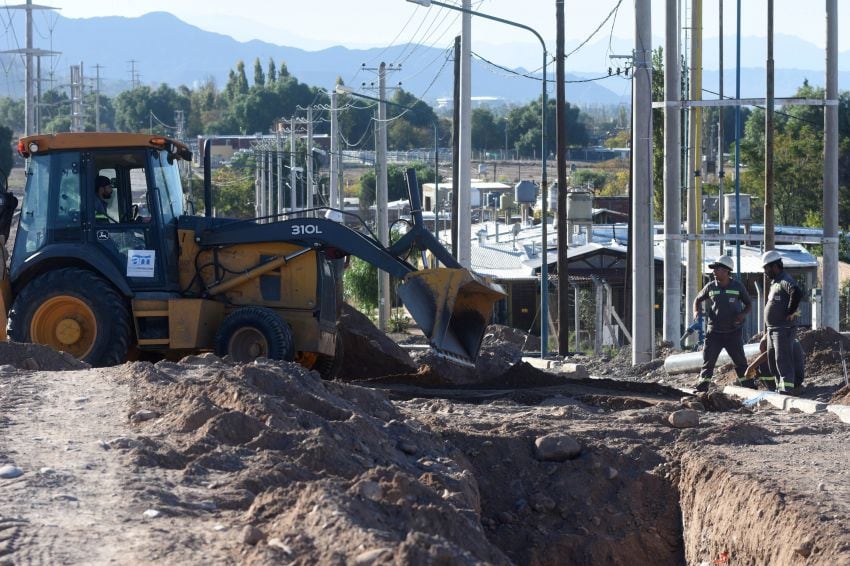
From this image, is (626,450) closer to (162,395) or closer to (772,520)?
(772,520)

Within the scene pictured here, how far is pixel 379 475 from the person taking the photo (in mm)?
8273

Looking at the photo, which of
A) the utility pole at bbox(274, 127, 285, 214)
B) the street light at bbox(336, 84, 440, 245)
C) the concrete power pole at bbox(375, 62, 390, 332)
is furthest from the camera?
the utility pole at bbox(274, 127, 285, 214)

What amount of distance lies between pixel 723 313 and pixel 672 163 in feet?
22.8

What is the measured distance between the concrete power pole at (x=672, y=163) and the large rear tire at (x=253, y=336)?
9653 millimetres

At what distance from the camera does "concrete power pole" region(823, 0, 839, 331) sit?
23625 millimetres

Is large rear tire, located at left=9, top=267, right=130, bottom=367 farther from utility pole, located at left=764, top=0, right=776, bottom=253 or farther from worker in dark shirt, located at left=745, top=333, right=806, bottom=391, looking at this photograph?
utility pole, located at left=764, top=0, right=776, bottom=253

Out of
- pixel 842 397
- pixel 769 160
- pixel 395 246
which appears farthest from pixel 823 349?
pixel 395 246

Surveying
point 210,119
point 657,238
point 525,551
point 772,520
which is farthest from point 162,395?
point 210,119

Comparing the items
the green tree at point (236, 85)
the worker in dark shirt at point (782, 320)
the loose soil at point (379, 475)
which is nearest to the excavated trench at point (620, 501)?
the loose soil at point (379, 475)

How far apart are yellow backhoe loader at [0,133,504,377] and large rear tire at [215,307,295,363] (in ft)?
0.05

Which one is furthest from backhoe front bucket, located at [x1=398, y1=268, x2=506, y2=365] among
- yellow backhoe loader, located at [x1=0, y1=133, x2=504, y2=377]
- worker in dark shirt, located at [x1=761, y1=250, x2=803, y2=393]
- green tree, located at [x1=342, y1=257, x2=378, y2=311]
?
green tree, located at [x1=342, y1=257, x2=378, y2=311]

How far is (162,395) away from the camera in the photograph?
11.2 meters

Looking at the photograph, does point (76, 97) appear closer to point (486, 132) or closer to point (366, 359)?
point (366, 359)

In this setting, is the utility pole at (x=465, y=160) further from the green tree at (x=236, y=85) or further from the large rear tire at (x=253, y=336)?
the green tree at (x=236, y=85)
